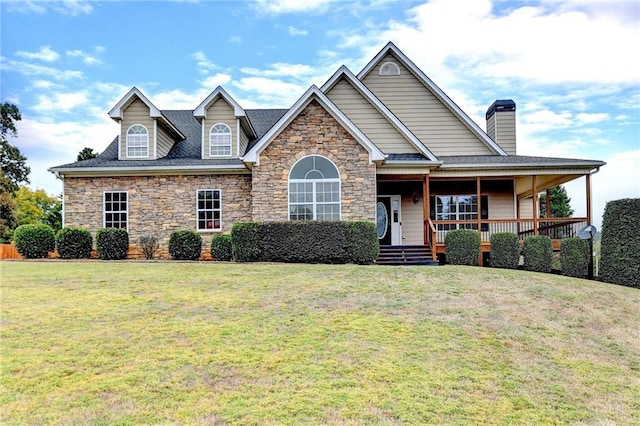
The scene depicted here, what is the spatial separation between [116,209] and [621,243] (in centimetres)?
1694

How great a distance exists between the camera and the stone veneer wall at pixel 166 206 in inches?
714

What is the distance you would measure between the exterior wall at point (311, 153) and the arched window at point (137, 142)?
→ 5784 mm

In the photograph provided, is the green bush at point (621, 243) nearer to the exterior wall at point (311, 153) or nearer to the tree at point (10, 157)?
the exterior wall at point (311, 153)

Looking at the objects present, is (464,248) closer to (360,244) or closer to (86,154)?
(360,244)

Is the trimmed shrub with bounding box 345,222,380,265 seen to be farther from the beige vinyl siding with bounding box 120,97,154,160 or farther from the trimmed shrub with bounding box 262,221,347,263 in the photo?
the beige vinyl siding with bounding box 120,97,154,160

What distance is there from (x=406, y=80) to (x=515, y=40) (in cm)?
591

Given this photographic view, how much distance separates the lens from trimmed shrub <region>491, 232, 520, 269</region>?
15773 millimetres

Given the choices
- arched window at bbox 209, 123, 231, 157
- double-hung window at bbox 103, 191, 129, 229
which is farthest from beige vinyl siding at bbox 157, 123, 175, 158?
double-hung window at bbox 103, 191, 129, 229

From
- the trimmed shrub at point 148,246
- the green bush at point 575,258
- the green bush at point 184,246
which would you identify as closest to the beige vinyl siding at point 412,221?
the green bush at point 575,258

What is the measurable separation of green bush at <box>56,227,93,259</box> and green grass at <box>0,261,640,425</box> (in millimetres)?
5295

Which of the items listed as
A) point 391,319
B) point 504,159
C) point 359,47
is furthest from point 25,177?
point 391,319

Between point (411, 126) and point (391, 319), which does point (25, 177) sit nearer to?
point (411, 126)

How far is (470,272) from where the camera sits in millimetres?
13406

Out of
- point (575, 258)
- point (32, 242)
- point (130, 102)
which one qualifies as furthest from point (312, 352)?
point (130, 102)
